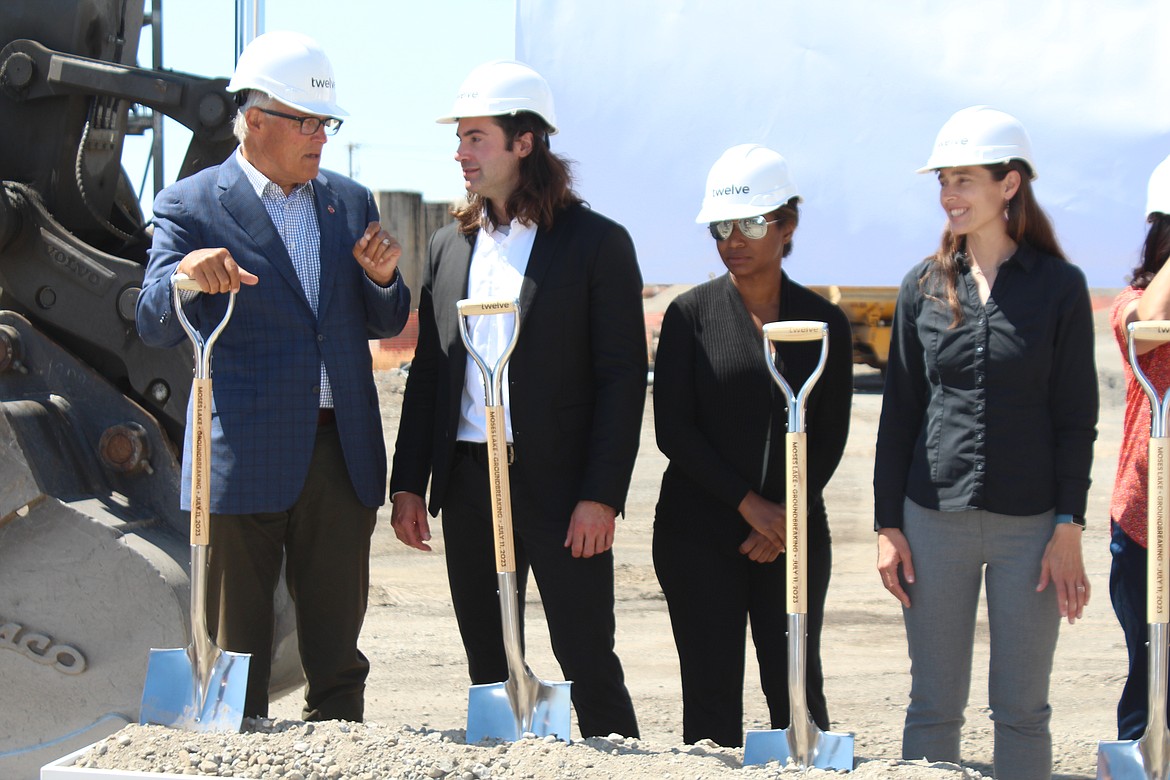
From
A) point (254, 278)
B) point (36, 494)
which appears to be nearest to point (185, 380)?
point (36, 494)

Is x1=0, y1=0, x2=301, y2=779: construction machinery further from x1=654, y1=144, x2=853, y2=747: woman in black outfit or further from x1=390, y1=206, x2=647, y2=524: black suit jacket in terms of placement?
x1=654, y1=144, x2=853, y2=747: woman in black outfit

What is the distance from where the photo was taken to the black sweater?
3.52 m

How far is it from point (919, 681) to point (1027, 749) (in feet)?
0.95

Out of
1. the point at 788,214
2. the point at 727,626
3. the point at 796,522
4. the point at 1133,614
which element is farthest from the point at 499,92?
the point at 1133,614

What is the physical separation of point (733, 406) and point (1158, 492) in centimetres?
116

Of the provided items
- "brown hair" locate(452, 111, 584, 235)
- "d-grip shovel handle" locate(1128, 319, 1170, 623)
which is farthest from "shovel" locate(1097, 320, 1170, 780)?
"brown hair" locate(452, 111, 584, 235)

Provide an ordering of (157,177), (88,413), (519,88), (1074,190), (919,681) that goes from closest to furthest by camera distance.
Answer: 1. (919,681)
2. (519,88)
3. (1074,190)
4. (88,413)
5. (157,177)

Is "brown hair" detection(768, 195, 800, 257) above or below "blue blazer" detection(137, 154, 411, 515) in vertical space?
above

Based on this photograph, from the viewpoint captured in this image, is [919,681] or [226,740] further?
[919,681]

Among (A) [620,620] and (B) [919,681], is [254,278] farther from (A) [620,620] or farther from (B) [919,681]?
(A) [620,620]

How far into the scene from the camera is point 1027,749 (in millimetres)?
3111

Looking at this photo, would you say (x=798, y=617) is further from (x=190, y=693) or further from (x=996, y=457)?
(x=190, y=693)

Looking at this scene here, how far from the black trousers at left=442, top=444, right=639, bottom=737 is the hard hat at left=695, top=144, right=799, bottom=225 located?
3.08ft

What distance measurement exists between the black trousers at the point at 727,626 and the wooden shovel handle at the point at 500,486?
66 centimetres
